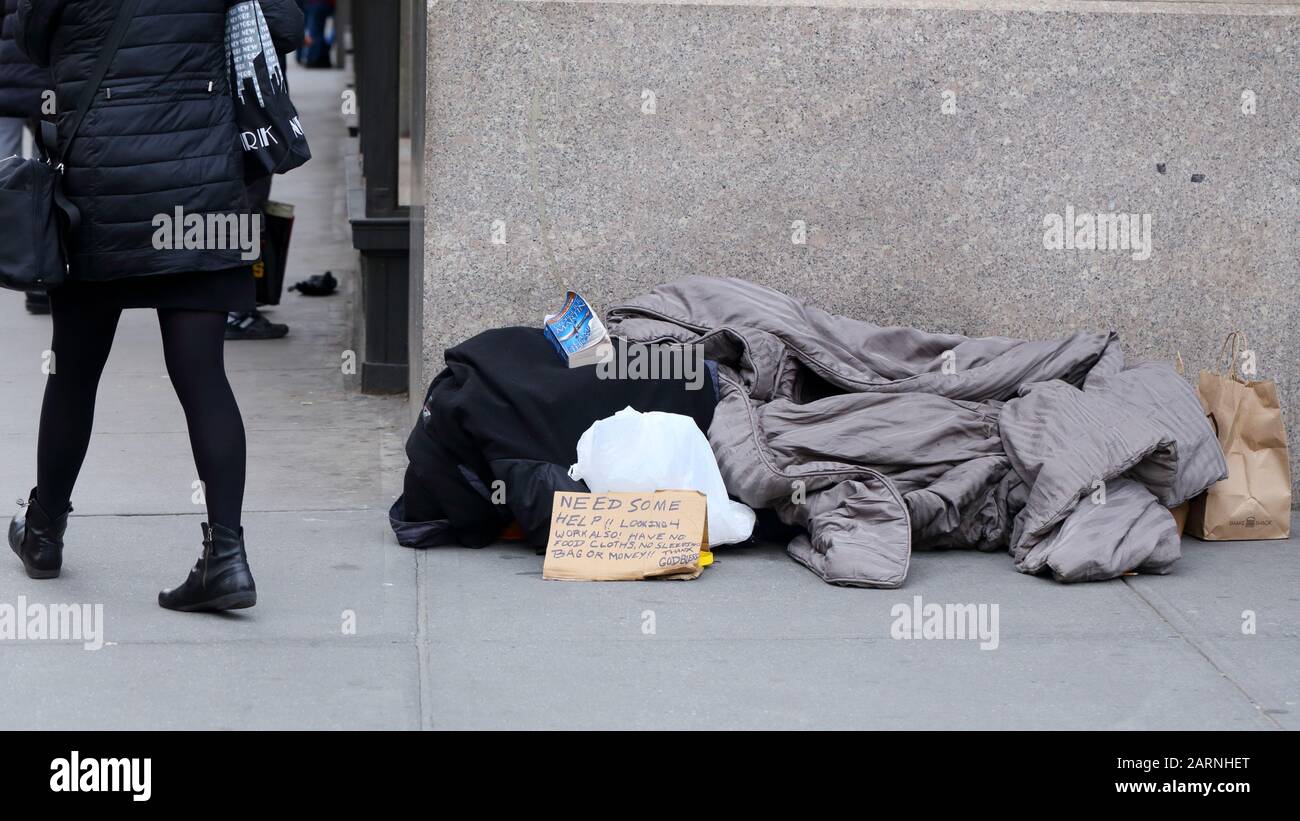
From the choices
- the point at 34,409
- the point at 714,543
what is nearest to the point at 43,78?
the point at 34,409

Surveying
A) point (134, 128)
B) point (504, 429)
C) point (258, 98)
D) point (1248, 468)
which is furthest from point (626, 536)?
point (1248, 468)

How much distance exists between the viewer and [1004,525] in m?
4.63

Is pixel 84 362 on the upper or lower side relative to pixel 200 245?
lower

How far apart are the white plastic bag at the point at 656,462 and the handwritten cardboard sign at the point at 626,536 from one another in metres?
0.05

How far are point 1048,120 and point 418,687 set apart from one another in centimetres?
277

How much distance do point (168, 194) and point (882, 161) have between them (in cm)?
233

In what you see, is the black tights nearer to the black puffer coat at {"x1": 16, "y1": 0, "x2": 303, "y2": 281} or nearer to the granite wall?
the black puffer coat at {"x1": 16, "y1": 0, "x2": 303, "y2": 281}

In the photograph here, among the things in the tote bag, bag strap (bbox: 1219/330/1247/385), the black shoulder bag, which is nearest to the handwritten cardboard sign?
the tote bag

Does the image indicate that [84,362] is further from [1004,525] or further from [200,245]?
[1004,525]

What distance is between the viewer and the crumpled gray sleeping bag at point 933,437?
14.5ft

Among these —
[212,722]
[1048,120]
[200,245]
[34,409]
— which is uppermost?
[1048,120]

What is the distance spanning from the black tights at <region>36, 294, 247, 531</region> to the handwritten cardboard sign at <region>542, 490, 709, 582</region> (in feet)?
3.02

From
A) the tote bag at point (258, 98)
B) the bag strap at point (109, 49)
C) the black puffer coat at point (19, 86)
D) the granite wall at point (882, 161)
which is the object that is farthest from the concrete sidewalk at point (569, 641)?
the black puffer coat at point (19, 86)

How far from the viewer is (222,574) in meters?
3.84
